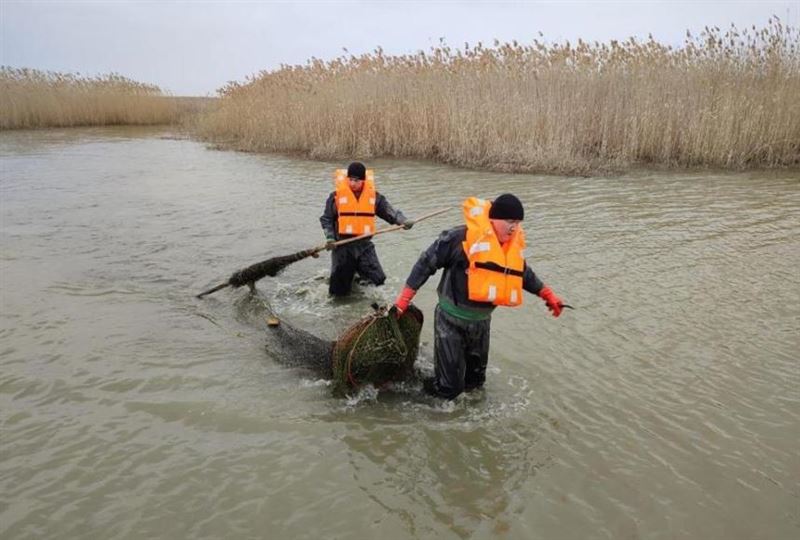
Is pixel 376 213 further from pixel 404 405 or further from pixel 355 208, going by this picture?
pixel 404 405

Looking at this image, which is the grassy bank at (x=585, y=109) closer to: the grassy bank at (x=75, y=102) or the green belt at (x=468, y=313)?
the green belt at (x=468, y=313)

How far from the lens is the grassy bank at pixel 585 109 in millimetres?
13938

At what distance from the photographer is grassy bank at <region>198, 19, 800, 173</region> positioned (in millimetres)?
13938

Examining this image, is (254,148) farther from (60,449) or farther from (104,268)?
(60,449)

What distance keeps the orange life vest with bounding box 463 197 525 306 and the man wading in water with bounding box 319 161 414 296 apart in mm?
2613

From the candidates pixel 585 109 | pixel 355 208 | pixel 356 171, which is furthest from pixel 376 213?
pixel 585 109

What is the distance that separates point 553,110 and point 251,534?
13.2 metres

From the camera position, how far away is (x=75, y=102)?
1054 inches

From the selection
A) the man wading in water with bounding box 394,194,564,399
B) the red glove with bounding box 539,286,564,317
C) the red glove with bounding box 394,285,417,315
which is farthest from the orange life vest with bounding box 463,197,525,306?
the red glove with bounding box 394,285,417,315

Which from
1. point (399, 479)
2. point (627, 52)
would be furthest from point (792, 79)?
point (399, 479)

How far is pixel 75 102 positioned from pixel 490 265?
1121 inches

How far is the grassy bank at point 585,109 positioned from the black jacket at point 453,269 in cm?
1022

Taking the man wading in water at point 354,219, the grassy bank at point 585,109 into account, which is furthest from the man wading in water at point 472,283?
the grassy bank at point 585,109

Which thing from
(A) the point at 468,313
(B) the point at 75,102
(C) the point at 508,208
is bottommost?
(A) the point at 468,313
